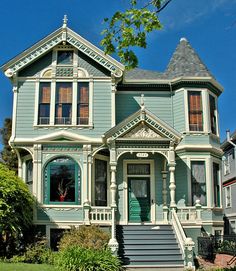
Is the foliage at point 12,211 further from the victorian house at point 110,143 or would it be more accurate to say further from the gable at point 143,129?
the gable at point 143,129

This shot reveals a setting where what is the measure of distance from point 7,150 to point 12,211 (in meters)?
12.0

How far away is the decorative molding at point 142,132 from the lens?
698 inches

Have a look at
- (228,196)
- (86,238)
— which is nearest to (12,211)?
(86,238)

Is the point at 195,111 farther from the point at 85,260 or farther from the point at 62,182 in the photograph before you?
the point at 85,260

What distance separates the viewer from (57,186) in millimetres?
18125

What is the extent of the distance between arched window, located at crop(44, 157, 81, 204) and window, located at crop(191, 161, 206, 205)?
17.0ft

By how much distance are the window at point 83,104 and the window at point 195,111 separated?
15.8 ft

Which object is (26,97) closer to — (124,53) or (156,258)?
(156,258)

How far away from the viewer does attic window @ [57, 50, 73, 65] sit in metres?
19.5

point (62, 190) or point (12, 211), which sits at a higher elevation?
point (62, 190)

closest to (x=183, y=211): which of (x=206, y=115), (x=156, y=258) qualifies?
(x=156, y=258)

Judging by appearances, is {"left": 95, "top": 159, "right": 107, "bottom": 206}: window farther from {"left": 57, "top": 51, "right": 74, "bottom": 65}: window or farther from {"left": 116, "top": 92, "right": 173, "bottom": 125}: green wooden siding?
{"left": 57, "top": 51, "right": 74, "bottom": 65}: window

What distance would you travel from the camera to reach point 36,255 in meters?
15.7

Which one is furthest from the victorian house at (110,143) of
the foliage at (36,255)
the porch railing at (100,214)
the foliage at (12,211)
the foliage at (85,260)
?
the foliage at (85,260)
